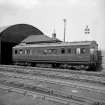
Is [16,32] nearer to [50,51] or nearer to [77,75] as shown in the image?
[50,51]

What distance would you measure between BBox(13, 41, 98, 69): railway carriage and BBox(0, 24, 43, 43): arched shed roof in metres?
9.89

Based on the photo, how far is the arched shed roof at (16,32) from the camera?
33531 mm

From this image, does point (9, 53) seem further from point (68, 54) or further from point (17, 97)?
point (17, 97)

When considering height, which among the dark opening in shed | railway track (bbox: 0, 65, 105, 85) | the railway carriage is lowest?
railway track (bbox: 0, 65, 105, 85)

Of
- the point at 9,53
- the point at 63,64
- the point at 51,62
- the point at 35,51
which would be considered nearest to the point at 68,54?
the point at 63,64

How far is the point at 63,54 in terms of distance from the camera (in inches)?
813

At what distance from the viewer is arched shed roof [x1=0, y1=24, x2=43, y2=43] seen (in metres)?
33.5

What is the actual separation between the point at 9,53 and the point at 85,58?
21647mm

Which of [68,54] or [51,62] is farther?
[51,62]

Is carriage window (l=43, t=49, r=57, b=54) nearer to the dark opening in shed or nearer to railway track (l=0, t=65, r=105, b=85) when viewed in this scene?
railway track (l=0, t=65, r=105, b=85)

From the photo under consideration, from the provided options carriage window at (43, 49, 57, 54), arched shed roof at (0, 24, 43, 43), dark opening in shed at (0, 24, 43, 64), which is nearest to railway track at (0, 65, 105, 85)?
carriage window at (43, 49, 57, 54)

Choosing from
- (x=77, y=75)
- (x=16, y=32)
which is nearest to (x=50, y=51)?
(x=77, y=75)

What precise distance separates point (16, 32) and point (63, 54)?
771 inches

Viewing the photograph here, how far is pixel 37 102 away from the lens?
22.5 feet
